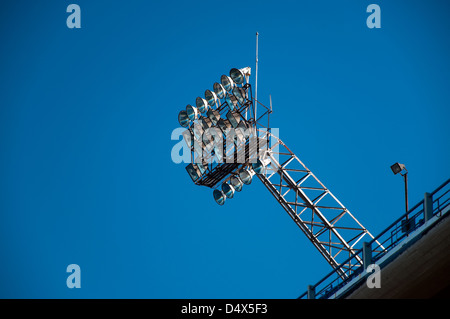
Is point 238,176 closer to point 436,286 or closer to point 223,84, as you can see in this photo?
point 223,84

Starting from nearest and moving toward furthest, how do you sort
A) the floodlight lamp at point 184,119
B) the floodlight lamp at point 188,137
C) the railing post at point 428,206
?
the railing post at point 428,206, the floodlight lamp at point 184,119, the floodlight lamp at point 188,137

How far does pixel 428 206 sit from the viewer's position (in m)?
37.4

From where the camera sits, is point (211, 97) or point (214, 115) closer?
point (211, 97)

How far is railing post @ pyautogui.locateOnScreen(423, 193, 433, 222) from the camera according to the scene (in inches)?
1454

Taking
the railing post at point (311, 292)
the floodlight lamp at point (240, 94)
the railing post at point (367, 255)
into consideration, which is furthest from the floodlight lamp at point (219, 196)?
the railing post at point (367, 255)

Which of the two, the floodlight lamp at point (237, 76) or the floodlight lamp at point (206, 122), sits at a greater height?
the floodlight lamp at point (237, 76)

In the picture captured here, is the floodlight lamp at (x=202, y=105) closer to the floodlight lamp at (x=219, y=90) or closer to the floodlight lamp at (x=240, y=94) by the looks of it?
the floodlight lamp at (x=219, y=90)

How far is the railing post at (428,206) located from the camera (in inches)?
1454

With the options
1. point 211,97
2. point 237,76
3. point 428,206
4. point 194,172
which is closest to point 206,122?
point 211,97

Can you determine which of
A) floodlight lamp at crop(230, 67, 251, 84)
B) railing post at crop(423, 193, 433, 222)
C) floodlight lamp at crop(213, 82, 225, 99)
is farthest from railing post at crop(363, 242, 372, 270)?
floodlight lamp at crop(213, 82, 225, 99)

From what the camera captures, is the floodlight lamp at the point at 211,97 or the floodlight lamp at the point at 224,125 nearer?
the floodlight lamp at the point at 224,125

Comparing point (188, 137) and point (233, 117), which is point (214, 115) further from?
point (233, 117)

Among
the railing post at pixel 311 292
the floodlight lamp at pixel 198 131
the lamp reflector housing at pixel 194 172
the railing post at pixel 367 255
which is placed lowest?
the railing post at pixel 311 292
